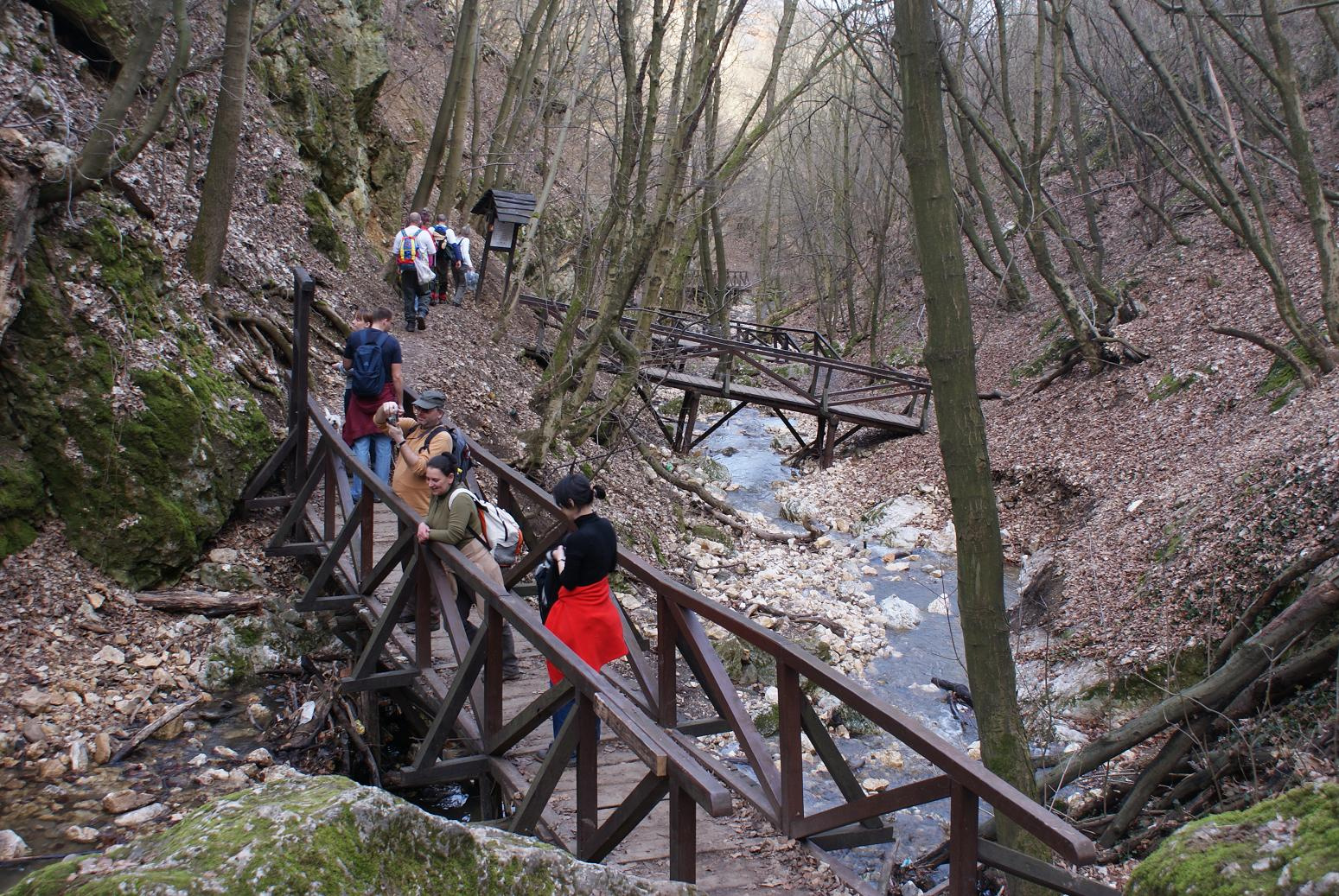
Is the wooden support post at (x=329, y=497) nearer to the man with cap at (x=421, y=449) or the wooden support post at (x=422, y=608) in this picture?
the man with cap at (x=421, y=449)

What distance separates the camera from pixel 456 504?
5262mm

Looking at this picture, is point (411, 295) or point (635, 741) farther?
point (411, 295)

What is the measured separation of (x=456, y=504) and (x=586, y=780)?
1.94m

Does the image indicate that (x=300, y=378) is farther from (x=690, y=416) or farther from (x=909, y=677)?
(x=690, y=416)

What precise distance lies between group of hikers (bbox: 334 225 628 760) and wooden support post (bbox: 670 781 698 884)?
100 cm

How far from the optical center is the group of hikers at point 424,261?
1362 cm

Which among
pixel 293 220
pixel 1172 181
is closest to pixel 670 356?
pixel 293 220

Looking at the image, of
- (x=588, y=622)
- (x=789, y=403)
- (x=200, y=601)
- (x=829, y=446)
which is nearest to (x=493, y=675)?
(x=588, y=622)

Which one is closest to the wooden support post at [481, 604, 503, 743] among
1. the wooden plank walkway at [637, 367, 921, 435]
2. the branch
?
the branch

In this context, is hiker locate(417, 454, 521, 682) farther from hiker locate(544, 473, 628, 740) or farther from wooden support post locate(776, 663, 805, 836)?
wooden support post locate(776, 663, 805, 836)

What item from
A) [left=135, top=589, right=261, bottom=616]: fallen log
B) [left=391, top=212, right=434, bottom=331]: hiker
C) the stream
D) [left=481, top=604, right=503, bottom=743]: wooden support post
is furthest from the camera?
[left=391, top=212, right=434, bottom=331]: hiker

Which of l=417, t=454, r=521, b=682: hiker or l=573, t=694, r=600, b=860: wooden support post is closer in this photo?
l=573, t=694, r=600, b=860: wooden support post

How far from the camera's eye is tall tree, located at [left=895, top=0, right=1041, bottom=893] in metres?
3.70

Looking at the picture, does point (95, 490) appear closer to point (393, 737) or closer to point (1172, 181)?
point (393, 737)
